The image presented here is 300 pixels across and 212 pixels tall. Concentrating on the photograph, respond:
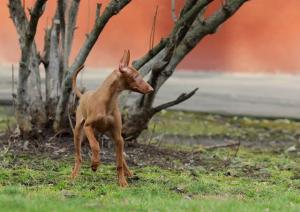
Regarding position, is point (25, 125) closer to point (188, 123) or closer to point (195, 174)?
point (195, 174)

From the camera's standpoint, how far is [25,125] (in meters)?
18.3

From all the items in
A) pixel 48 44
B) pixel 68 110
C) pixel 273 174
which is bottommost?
pixel 273 174

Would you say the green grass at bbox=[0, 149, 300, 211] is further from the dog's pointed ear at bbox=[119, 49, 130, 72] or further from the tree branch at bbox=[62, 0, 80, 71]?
the tree branch at bbox=[62, 0, 80, 71]

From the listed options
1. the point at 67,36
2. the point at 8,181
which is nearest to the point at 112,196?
the point at 8,181

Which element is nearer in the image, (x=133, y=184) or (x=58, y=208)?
(x=58, y=208)

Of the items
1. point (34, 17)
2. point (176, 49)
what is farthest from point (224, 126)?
point (34, 17)

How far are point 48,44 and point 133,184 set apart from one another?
8.34m

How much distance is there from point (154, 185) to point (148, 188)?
480mm

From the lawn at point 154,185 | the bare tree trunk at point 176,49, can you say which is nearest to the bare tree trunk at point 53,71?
the bare tree trunk at point 176,49

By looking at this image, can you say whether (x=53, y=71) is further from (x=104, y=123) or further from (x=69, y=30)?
(x=104, y=123)

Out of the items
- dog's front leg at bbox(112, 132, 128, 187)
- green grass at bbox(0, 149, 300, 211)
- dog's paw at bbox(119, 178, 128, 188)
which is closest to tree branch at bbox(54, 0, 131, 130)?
green grass at bbox(0, 149, 300, 211)

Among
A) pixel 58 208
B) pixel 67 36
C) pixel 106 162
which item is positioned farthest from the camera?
pixel 67 36

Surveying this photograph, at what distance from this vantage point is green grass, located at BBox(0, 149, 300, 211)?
1022cm

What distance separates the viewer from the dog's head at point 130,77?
39.8ft
